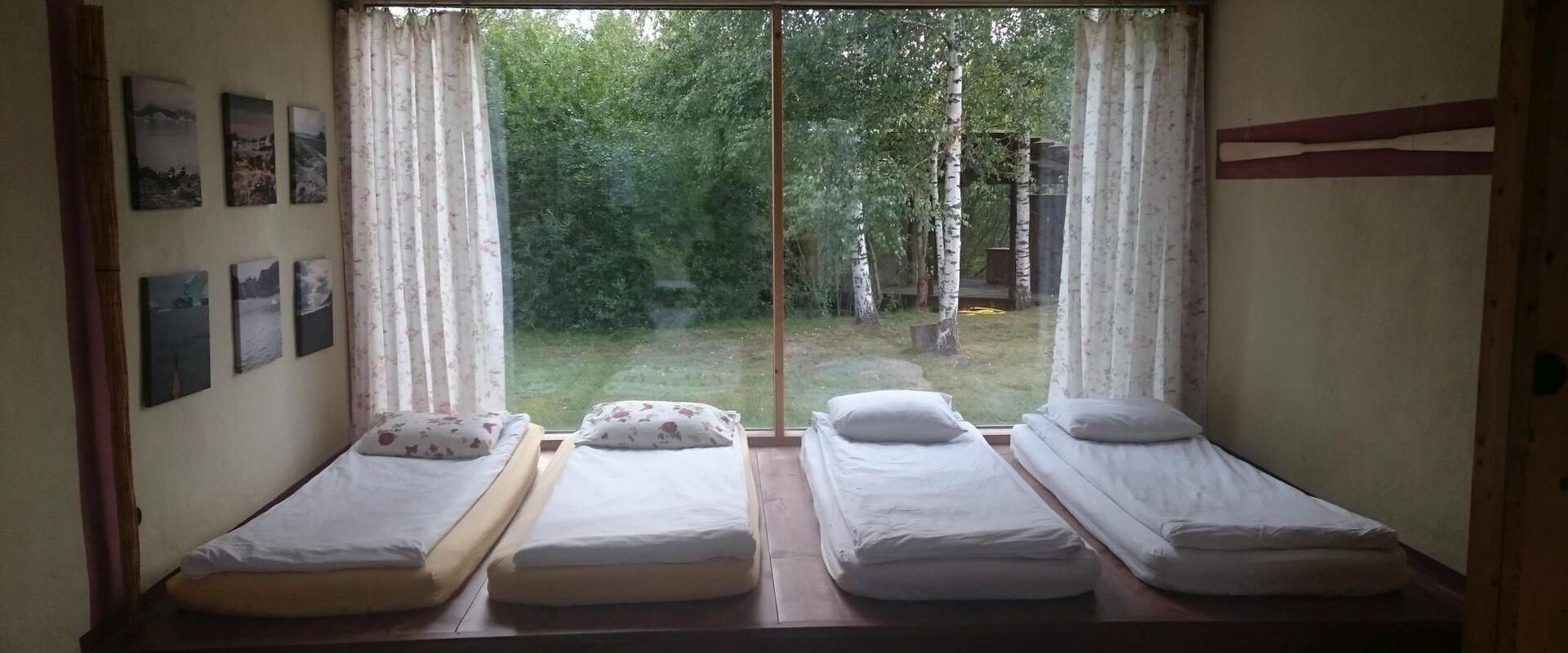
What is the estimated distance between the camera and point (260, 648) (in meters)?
3.19

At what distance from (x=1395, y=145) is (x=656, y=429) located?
10.3 feet

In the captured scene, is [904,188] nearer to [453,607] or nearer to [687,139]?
[687,139]

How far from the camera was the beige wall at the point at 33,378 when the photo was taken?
2863mm

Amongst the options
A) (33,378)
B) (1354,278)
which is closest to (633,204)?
(33,378)

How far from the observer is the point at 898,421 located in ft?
16.4

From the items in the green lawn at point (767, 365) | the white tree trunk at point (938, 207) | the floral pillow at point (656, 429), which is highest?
the white tree trunk at point (938, 207)

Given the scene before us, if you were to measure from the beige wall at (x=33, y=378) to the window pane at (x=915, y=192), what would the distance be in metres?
3.23

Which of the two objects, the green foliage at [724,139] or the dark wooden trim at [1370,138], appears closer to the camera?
the dark wooden trim at [1370,138]

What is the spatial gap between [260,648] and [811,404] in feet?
10.1

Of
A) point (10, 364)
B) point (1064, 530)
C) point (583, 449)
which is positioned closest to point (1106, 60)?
point (1064, 530)

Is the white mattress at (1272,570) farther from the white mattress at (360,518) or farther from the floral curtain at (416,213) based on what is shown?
the floral curtain at (416,213)

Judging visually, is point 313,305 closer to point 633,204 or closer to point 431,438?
point 431,438

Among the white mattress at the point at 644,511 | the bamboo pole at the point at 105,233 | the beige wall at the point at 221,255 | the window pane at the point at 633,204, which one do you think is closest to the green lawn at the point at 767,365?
the window pane at the point at 633,204

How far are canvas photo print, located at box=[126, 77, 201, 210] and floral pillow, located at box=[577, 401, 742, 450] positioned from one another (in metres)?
1.88
